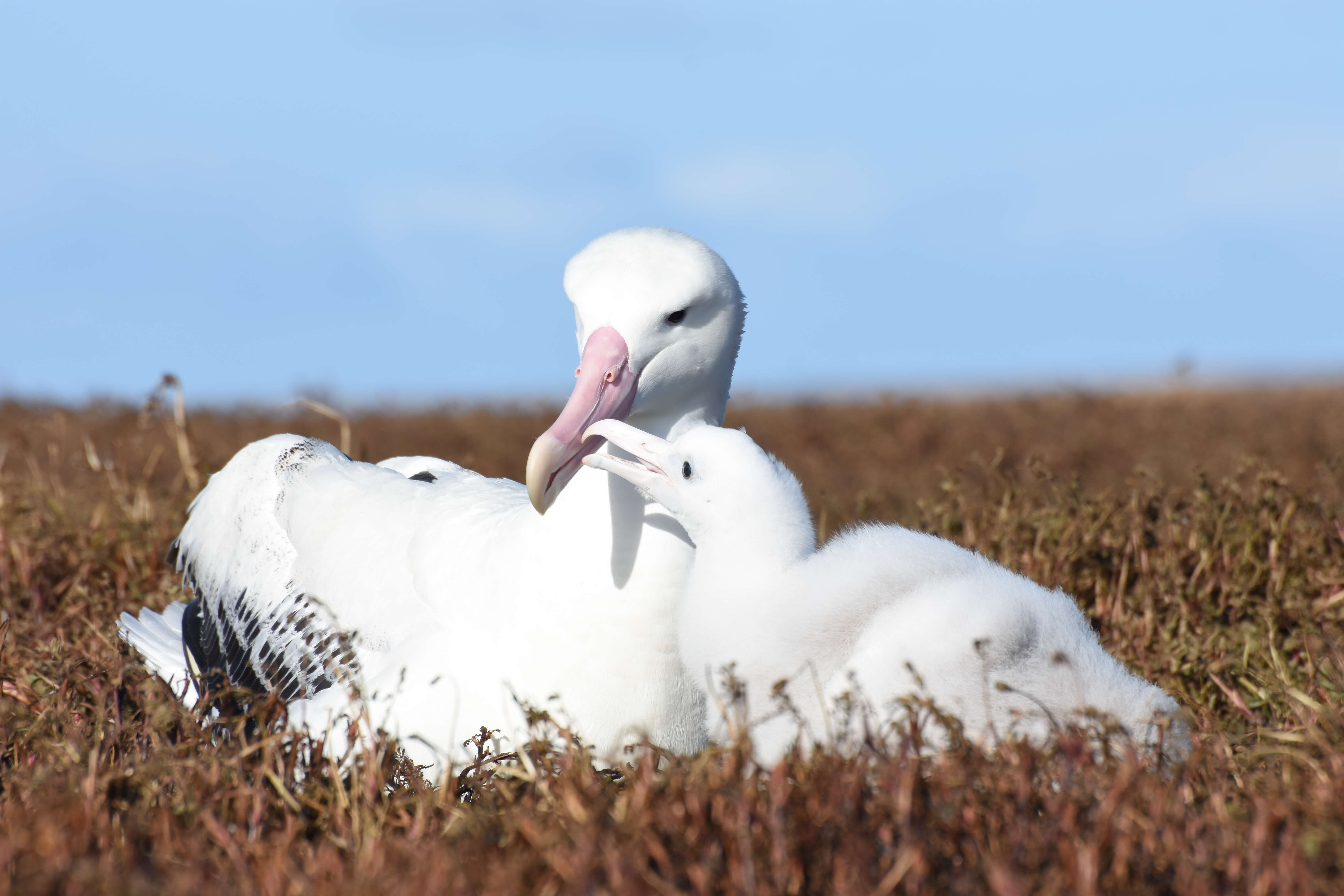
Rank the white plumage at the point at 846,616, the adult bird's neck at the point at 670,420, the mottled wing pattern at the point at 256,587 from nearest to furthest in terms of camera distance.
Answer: the white plumage at the point at 846,616, the adult bird's neck at the point at 670,420, the mottled wing pattern at the point at 256,587

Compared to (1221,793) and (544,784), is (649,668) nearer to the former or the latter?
(544,784)

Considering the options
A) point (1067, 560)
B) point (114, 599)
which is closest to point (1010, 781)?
point (1067, 560)

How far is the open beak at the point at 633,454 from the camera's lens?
3344mm

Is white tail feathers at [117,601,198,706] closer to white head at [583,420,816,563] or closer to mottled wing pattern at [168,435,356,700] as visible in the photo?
mottled wing pattern at [168,435,356,700]

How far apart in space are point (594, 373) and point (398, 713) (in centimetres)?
103

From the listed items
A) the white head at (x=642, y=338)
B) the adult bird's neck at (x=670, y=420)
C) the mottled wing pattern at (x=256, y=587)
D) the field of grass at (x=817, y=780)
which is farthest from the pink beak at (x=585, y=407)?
the mottled wing pattern at (x=256, y=587)

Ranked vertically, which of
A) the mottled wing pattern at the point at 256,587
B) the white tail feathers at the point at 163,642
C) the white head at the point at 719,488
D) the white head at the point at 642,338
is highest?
the white head at the point at 642,338

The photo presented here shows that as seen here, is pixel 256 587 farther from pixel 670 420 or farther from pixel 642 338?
pixel 642 338

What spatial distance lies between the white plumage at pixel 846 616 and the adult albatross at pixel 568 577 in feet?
0.41

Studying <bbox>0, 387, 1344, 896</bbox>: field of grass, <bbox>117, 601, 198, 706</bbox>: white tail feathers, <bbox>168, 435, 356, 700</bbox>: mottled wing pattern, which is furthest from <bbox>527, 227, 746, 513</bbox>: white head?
<bbox>117, 601, 198, 706</bbox>: white tail feathers

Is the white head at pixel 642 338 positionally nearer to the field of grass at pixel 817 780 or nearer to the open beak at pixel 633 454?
the open beak at pixel 633 454

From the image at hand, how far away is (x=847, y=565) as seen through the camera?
3.26m

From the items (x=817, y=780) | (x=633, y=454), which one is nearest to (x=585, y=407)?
(x=633, y=454)

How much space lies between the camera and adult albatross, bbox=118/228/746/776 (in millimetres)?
3408
